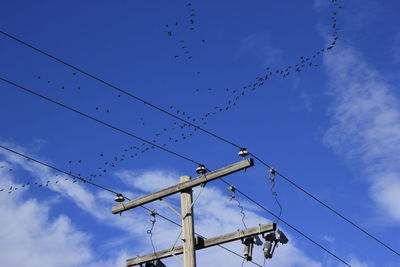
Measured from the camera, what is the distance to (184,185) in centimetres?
1169

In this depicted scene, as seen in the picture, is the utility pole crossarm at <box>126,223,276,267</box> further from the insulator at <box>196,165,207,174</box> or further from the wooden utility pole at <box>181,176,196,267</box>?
the insulator at <box>196,165,207,174</box>

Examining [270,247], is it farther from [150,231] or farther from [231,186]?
[150,231]

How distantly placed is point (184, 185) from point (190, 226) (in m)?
0.82

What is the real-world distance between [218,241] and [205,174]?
4.13ft

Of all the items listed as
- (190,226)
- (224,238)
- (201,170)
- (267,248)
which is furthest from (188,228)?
(267,248)

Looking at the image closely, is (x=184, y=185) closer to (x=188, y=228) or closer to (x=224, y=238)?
(x=188, y=228)

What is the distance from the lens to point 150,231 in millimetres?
12352

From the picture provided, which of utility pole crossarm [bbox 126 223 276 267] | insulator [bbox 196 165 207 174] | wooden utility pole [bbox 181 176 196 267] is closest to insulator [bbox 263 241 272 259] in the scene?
utility pole crossarm [bbox 126 223 276 267]

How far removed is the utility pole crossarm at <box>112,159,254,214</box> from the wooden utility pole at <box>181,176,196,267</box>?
0.13m

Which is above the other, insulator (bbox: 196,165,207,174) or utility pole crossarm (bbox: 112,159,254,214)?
insulator (bbox: 196,165,207,174)

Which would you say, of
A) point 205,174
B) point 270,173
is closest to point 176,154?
point 205,174

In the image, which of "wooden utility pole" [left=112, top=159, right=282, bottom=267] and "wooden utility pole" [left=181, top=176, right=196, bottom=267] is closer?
"wooden utility pole" [left=181, top=176, right=196, bottom=267]

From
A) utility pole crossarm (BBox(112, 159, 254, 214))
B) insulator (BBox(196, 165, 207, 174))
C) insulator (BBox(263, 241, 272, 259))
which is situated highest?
insulator (BBox(196, 165, 207, 174))

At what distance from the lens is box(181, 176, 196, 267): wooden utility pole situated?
10934 mm
